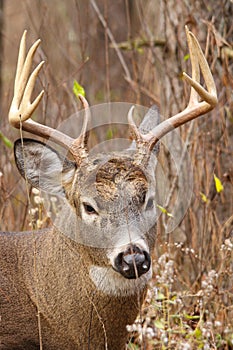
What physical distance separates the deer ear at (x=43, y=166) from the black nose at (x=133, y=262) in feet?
2.48

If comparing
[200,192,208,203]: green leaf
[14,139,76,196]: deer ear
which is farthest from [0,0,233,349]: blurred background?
[14,139,76,196]: deer ear

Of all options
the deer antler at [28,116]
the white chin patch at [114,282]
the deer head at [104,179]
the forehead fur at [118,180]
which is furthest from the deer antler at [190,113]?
the white chin patch at [114,282]

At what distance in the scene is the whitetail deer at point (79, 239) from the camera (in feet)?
13.5

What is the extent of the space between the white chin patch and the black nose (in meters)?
0.29

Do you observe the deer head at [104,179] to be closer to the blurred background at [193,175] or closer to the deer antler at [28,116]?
the deer antler at [28,116]

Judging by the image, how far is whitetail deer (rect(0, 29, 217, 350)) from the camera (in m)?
4.10

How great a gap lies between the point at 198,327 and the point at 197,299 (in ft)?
1.42

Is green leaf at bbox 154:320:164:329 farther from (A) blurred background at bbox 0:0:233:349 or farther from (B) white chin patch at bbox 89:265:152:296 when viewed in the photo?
(B) white chin patch at bbox 89:265:152:296

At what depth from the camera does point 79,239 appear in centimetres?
424

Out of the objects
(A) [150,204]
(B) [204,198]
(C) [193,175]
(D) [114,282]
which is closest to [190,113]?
(A) [150,204]

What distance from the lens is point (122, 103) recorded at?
8086 mm

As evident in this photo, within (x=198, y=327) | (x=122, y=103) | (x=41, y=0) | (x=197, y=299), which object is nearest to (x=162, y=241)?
(x=197, y=299)

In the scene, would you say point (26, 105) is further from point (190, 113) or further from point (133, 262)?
point (133, 262)

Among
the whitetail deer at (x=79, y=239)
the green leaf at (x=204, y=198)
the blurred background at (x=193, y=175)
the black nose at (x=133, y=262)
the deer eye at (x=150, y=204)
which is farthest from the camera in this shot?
the green leaf at (x=204, y=198)
